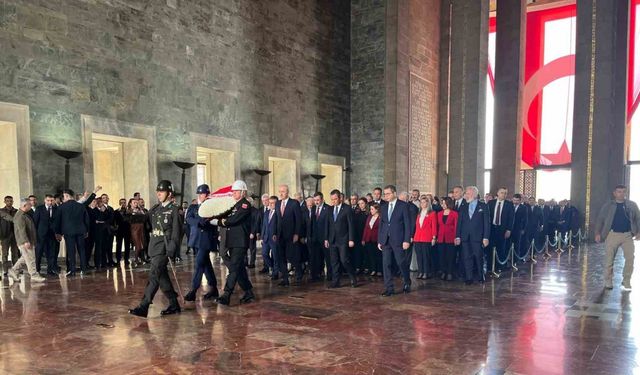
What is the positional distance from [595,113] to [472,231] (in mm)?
12046

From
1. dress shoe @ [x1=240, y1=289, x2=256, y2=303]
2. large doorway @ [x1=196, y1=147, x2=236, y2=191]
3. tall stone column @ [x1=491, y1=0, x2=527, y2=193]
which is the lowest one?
dress shoe @ [x1=240, y1=289, x2=256, y2=303]

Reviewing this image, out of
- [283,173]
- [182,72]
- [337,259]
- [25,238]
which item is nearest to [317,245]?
[337,259]

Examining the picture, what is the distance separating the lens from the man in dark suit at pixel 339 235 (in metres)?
7.87

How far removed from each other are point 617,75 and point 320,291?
17.1 metres

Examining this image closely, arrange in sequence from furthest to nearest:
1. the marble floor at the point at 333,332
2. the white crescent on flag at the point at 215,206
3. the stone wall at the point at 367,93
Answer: the stone wall at the point at 367,93
the white crescent on flag at the point at 215,206
the marble floor at the point at 333,332

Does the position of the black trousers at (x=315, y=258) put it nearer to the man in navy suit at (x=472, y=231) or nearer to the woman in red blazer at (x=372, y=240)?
the woman in red blazer at (x=372, y=240)

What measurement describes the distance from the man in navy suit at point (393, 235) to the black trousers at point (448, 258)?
147 cm

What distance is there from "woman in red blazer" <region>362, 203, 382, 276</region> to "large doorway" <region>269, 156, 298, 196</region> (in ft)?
27.8

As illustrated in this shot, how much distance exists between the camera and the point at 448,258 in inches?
342

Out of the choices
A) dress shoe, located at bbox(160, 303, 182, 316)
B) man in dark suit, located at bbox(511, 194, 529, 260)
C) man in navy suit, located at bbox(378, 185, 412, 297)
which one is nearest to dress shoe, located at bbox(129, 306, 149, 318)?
dress shoe, located at bbox(160, 303, 182, 316)

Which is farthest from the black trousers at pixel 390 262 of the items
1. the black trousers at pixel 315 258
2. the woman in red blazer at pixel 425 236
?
the black trousers at pixel 315 258

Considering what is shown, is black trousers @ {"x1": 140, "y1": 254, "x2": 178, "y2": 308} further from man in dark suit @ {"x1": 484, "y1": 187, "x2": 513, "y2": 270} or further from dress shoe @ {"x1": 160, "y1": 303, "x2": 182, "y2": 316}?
man in dark suit @ {"x1": 484, "y1": 187, "x2": 513, "y2": 270}

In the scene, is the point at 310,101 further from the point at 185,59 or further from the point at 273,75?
the point at 185,59

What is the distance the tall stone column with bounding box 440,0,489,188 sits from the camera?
18391mm
